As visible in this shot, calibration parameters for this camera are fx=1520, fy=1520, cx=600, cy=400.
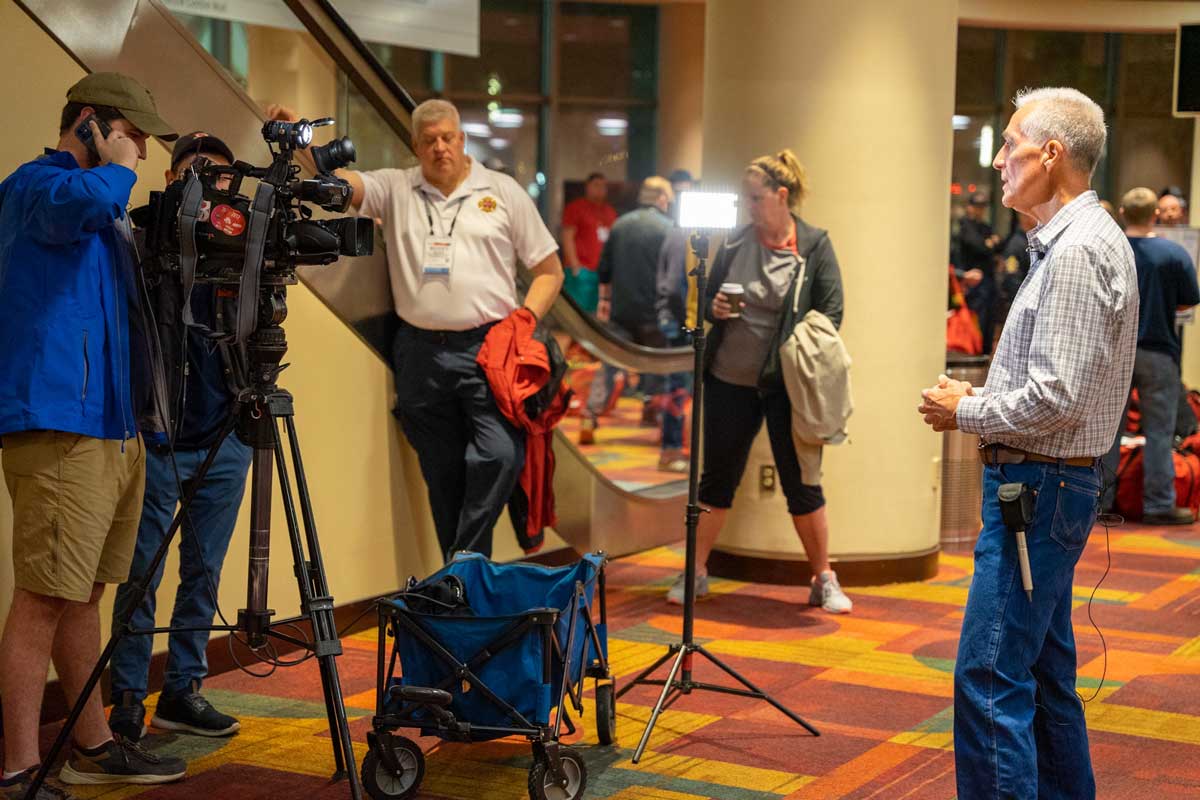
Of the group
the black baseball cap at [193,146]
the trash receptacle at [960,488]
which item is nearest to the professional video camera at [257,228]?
the black baseball cap at [193,146]

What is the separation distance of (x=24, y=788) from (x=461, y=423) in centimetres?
189

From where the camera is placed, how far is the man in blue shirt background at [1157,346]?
7539mm

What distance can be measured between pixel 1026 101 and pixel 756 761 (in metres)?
1.80

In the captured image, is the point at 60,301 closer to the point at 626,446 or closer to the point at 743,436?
the point at 743,436

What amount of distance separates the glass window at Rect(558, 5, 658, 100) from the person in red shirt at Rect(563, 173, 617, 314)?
14.4 feet

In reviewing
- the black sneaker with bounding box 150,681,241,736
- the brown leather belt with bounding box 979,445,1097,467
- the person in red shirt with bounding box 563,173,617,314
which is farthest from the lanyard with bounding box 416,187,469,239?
the person in red shirt with bounding box 563,173,617,314

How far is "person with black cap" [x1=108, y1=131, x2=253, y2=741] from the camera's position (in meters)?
3.80

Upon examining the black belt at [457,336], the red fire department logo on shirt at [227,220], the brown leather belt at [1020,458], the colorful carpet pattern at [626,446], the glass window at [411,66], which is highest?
the glass window at [411,66]

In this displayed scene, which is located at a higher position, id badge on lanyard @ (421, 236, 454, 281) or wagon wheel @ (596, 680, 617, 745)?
id badge on lanyard @ (421, 236, 454, 281)

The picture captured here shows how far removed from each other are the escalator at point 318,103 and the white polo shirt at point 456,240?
15 centimetres

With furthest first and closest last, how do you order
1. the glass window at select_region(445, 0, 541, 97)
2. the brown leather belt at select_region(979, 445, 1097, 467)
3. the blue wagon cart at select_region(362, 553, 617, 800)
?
the glass window at select_region(445, 0, 541, 97), the blue wagon cart at select_region(362, 553, 617, 800), the brown leather belt at select_region(979, 445, 1097, 467)

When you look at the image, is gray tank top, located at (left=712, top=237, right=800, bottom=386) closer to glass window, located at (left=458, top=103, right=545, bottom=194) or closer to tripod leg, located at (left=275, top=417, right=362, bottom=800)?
tripod leg, located at (left=275, top=417, right=362, bottom=800)

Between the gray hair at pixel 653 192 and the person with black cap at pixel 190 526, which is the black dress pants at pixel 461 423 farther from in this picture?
the gray hair at pixel 653 192

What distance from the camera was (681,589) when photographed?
578 centimetres
